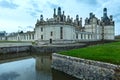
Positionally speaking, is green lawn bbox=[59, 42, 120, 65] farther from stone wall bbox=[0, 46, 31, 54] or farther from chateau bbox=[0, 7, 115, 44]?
chateau bbox=[0, 7, 115, 44]

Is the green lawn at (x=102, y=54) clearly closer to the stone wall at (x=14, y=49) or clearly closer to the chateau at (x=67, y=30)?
the stone wall at (x=14, y=49)

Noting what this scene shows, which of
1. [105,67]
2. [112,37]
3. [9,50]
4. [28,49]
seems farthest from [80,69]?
[112,37]

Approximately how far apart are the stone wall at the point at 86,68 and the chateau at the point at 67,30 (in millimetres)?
25709

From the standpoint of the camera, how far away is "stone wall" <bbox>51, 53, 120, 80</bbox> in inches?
392

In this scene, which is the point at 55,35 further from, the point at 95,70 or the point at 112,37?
the point at 112,37

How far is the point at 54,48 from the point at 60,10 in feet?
79.8

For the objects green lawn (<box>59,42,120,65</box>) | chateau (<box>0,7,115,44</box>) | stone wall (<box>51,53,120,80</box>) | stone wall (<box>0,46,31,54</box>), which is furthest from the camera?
chateau (<box>0,7,115,44</box>)

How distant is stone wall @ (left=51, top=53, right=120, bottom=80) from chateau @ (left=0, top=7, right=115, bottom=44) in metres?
25.7

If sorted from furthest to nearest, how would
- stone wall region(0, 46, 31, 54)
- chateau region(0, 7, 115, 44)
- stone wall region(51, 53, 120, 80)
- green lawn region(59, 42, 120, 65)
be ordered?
chateau region(0, 7, 115, 44) → stone wall region(0, 46, 31, 54) → green lawn region(59, 42, 120, 65) → stone wall region(51, 53, 120, 80)

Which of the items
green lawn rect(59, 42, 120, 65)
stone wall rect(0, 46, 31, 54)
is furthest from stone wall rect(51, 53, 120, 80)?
stone wall rect(0, 46, 31, 54)

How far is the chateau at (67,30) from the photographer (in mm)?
41219

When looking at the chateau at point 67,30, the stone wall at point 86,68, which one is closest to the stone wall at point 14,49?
the chateau at point 67,30

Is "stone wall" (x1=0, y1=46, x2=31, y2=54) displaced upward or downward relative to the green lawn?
downward

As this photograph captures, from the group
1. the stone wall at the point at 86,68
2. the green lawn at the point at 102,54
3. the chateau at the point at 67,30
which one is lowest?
the stone wall at the point at 86,68
